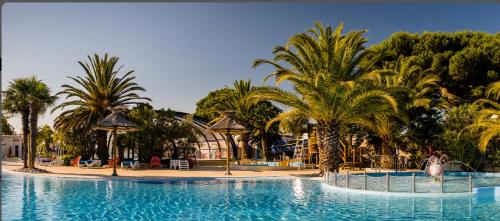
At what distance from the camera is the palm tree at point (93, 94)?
28.4 m

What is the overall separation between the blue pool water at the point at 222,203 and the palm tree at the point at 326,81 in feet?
11.9

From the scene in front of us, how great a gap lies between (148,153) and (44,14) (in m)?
18.4

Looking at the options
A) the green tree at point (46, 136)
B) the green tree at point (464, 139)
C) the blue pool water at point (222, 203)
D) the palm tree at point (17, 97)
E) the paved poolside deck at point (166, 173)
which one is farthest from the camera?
the green tree at point (46, 136)

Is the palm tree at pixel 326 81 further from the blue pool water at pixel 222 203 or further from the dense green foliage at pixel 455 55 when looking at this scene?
the dense green foliage at pixel 455 55

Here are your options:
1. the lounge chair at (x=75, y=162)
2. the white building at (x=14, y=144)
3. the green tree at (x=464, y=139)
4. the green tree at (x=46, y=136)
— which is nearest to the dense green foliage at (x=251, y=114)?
the lounge chair at (x=75, y=162)

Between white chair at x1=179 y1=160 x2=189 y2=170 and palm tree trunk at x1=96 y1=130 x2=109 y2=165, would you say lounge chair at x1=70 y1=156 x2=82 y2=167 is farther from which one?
white chair at x1=179 y1=160 x2=189 y2=170

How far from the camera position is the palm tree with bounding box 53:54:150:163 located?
28.4 metres

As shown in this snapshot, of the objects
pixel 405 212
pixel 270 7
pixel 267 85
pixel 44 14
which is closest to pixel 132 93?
pixel 267 85

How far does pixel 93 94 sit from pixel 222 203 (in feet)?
61.0

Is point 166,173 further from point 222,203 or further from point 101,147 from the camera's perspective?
point 222,203

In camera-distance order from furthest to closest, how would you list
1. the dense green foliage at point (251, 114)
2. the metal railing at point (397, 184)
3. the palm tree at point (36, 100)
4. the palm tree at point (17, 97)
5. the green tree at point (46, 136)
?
the green tree at point (46, 136) → the dense green foliage at point (251, 114) → the palm tree at point (36, 100) → the palm tree at point (17, 97) → the metal railing at point (397, 184)

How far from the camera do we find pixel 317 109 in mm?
19875

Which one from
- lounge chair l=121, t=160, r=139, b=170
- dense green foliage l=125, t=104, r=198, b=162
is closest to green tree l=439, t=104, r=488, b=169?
dense green foliage l=125, t=104, r=198, b=162

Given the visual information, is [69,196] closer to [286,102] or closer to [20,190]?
[20,190]
